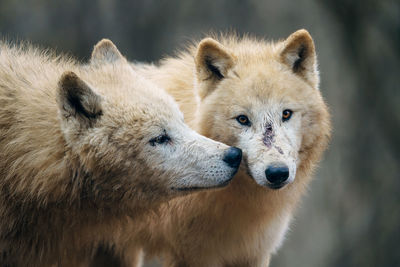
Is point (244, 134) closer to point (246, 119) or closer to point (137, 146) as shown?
point (246, 119)

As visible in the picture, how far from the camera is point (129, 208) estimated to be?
14.8 ft

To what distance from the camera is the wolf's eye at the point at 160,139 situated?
435 centimetres

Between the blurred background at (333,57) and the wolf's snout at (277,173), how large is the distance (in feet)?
21.5

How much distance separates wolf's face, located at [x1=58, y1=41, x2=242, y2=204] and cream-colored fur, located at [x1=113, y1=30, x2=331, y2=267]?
44cm

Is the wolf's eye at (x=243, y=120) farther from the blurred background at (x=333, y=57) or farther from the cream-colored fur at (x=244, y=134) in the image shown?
the blurred background at (x=333, y=57)

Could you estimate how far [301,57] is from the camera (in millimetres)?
5203

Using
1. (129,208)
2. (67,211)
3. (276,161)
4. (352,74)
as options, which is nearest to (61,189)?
(67,211)

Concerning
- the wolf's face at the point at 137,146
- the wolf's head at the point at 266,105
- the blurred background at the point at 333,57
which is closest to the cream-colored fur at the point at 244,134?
the wolf's head at the point at 266,105

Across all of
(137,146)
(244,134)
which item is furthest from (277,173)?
(137,146)

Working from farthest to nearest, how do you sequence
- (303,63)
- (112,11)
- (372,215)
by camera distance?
(112,11) → (372,215) → (303,63)

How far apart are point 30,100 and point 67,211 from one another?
918 millimetres

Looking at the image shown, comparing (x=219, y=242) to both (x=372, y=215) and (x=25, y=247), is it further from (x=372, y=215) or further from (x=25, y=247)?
(x=372, y=215)

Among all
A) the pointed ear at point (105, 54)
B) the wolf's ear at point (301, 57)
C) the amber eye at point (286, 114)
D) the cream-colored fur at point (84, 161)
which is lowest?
the cream-colored fur at point (84, 161)

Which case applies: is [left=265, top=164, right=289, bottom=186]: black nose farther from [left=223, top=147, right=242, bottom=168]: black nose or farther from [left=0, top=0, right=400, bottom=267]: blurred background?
[left=0, top=0, right=400, bottom=267]: blurred background
